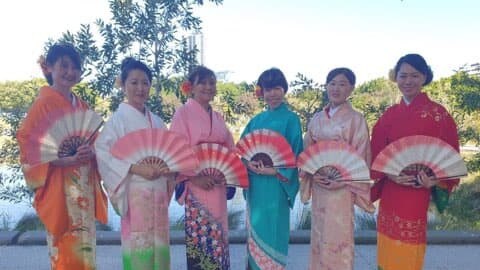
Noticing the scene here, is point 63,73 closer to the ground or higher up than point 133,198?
higher up

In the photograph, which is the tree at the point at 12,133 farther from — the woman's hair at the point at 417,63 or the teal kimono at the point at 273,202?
the woman's hair at the point at 417,63

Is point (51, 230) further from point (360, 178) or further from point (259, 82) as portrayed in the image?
point (360, 178)

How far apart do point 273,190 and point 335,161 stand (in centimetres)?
49

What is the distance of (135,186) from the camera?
9.10 ft

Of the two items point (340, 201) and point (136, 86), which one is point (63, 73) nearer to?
point (136, 86)

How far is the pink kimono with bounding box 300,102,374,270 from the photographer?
2912mm

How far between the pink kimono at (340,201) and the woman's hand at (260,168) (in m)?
0.30


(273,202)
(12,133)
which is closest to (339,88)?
(273,202)

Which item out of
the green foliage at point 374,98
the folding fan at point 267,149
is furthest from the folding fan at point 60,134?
the green foliage at point 374,98

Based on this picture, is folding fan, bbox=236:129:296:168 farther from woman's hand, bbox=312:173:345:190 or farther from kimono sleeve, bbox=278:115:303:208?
woman's hand, bbox=312:173:345:190

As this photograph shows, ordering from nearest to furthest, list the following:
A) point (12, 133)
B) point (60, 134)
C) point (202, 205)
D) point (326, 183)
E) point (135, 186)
Answer: point (60, 134), point (135, 186), point (326, 183), point (202, 205), point (12, 133)

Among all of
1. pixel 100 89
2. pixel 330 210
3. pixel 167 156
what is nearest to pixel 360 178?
pixel 330 210

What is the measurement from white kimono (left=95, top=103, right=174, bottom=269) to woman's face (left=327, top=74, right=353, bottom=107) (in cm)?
118

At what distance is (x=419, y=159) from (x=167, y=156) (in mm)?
1520
